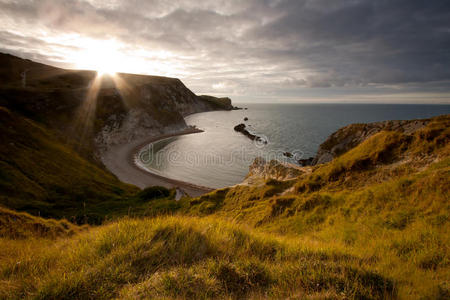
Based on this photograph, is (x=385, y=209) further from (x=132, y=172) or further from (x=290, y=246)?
(x=132, y=172)

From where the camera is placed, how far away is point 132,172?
49031 millimetres

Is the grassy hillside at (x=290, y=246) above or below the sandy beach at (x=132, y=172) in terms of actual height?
above

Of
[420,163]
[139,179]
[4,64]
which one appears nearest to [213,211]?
[420,163]

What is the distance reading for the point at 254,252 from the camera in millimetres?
4266

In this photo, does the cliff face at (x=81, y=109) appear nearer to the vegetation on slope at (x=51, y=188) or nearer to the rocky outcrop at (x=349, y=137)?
the vegetation on slope at (x=51, y=188)

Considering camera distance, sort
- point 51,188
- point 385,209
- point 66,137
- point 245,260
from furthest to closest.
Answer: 1. point 66,137
2. point 51,188
3. point 385,209
4. point 245,260

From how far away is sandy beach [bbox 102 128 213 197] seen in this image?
4262cm

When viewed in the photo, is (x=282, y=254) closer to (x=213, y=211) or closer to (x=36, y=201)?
(x=213, y=211)

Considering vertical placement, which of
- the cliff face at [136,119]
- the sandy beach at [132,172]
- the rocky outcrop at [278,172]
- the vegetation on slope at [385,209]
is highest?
the cliff face at [136,119]

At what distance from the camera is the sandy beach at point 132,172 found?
42625 mm

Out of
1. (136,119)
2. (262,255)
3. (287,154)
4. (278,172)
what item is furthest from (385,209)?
(136,119)

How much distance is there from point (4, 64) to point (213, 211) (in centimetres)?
12759

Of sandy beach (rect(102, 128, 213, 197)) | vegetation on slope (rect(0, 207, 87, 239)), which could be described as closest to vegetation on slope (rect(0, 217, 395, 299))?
vegetation on slope (rect(0, 207, 87, 239))

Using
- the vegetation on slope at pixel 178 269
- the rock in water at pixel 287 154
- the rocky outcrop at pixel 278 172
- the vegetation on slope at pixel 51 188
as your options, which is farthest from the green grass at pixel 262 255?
the rock in water at pixel 287 154
